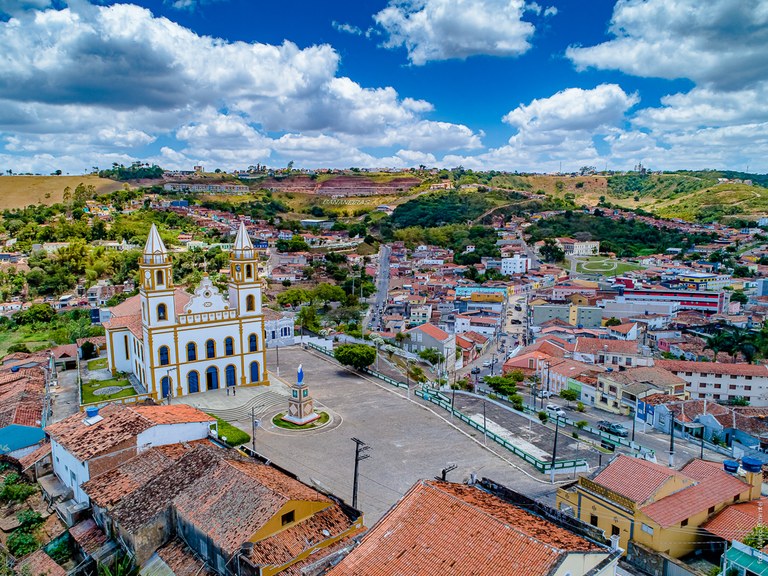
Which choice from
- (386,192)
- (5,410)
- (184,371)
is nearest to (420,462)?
(184,371)

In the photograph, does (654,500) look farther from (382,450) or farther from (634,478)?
(382,450)

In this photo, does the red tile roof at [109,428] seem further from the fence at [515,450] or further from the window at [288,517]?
the fence at [515,450]

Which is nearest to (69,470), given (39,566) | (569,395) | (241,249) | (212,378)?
(39,566)

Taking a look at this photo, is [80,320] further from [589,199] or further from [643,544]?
[589,199]

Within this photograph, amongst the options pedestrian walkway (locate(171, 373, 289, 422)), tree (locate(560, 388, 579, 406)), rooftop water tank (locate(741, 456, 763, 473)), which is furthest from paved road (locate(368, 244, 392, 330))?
rooftop water tank (locate(741, 456, 763, 473))

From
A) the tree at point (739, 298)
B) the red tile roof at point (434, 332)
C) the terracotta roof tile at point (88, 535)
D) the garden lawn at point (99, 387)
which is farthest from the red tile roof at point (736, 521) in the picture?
the tree at point (739, 298)

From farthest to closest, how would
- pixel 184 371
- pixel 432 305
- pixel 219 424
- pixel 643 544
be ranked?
pixel 432 305
pixel 184 371
pixel 219 424
pixel 643 544

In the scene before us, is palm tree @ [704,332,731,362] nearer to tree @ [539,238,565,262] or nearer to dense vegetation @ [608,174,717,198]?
tree @ [539,238,565,262]
